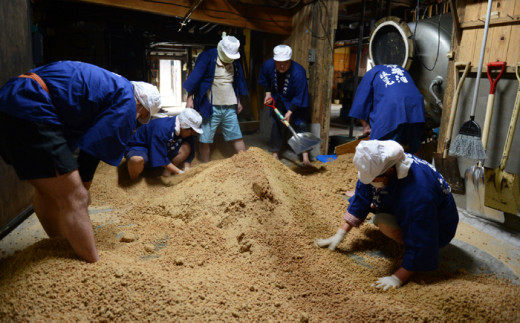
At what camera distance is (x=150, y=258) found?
212 cm

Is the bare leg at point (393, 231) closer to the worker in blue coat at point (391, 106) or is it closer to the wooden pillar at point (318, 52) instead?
the worker in blue coat at point (391, 106)

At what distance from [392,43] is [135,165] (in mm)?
3478

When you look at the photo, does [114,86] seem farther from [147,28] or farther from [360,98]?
[147,28]

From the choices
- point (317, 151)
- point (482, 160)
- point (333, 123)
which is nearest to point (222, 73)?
point (317, 151)

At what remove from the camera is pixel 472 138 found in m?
2.97

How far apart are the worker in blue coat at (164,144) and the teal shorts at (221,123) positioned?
445mm

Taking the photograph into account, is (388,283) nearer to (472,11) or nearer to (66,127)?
(66,127)

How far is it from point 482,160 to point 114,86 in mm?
2867

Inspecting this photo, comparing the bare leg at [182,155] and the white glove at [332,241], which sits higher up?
the bare leg at [182,155]

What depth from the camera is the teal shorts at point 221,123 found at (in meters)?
4.38

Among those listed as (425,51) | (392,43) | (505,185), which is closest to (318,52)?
(392,43)

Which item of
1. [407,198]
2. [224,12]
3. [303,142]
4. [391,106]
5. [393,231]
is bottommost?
→ [393,231]

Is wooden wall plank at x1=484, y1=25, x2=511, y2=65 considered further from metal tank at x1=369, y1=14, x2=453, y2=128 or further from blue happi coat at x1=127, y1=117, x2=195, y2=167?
blue happi coat at x1=127, y1=117, x2=195, y2=167

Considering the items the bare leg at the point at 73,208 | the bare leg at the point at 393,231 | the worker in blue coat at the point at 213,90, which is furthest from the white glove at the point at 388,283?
the worker in blue coat at the point at 213,90
